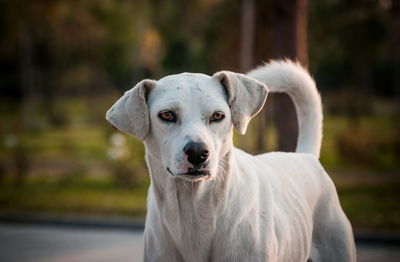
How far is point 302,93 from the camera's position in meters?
5.39

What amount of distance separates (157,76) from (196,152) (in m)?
46.3

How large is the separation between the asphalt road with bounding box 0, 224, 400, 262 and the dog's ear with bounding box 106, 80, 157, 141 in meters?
5.30

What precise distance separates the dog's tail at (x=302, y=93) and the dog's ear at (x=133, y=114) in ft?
4.64

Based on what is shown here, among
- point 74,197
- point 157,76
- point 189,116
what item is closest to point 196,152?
point 189,116

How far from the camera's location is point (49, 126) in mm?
36500

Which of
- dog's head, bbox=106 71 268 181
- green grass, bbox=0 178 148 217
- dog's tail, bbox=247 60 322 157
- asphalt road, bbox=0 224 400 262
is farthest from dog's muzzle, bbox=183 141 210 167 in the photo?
green grass, bbox=0 178 148 217

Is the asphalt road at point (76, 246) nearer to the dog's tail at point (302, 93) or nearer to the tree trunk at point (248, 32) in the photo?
the dog's tail at point (302, 93)

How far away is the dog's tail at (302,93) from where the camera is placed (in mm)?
5191

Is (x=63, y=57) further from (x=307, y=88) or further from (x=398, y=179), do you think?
(x=307, y=88)

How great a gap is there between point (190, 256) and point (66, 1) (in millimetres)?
28209

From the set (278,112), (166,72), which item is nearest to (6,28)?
(166,72)

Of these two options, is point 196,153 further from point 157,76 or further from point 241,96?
point 157,76

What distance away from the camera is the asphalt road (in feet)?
29.9

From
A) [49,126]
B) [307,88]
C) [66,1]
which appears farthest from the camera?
[49,126]
